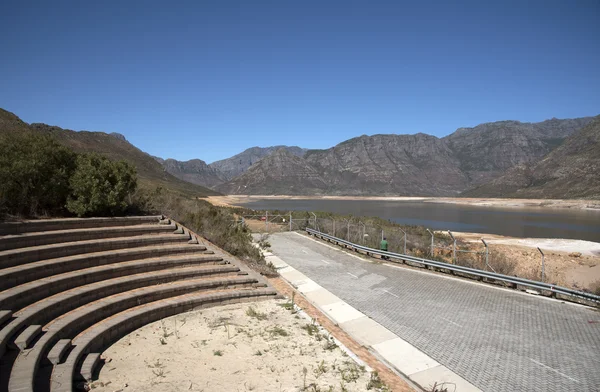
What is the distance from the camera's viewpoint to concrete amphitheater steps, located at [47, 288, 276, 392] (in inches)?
228

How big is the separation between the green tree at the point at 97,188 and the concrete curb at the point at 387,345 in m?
7.13

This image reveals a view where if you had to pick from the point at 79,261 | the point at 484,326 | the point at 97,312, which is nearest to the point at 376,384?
the point at 484,326

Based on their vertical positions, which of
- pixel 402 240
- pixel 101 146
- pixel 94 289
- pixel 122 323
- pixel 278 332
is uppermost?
pixel 101 146

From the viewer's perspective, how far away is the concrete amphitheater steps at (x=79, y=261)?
785 centimetres

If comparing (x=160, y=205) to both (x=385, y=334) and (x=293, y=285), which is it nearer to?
(x=293, y=285)

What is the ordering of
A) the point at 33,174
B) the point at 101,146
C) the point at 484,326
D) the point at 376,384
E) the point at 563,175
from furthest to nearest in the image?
the point at 563,175 < the point at 101,146 < the point at 33,174 < the point at 484,326 < the point at 376,384

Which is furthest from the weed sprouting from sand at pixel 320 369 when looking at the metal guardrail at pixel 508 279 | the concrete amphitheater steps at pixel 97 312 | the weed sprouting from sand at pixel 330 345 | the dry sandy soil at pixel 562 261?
the dry sandy soil at pixel 562 261

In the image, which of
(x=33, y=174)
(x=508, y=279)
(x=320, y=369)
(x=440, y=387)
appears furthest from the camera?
(x=508, y=279)

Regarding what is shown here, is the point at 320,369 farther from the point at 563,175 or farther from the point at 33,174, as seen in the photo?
the point at 563,175

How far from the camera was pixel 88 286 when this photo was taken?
8.91 metres

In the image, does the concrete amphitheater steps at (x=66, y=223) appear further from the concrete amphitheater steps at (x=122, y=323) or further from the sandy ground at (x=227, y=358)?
the sandy ground at (x=227, y=358)

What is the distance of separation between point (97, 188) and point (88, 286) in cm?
451

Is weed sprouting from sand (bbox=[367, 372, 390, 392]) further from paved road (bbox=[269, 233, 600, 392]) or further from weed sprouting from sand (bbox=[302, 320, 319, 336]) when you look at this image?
weed sprouting from sand (bbox=[302, 320, 319, 336])

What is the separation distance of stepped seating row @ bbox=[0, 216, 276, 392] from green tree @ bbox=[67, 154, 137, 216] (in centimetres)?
99
